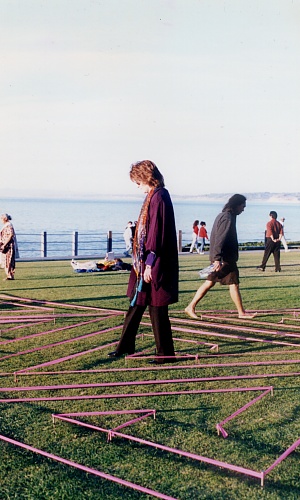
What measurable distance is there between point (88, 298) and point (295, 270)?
30.6 feet

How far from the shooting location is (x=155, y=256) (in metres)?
6.83

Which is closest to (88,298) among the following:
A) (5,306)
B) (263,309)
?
(5,306)

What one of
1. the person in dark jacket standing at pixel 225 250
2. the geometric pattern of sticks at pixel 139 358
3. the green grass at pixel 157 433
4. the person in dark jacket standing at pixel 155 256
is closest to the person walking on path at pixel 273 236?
the geometric pattern of sticks at pixel 139 358

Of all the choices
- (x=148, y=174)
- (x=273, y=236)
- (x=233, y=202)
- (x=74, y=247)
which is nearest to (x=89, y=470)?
(x=148, y=174)

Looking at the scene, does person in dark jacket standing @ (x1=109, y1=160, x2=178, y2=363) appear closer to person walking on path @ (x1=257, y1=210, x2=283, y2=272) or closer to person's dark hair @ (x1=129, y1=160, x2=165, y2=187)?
person's dark hair @ (x1=129, y1=160, x2=165, y2=187)

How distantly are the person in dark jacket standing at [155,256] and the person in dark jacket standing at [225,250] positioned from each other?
8.93 feet

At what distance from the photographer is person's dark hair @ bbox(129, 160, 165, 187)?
6.88 meters

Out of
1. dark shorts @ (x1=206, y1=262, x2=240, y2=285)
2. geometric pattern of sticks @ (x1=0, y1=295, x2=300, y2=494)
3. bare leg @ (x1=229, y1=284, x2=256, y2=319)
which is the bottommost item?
geometric pattern of sticks @ (x1=0, y1=295, x2=300, y2=494)

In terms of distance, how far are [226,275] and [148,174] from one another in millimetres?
3402

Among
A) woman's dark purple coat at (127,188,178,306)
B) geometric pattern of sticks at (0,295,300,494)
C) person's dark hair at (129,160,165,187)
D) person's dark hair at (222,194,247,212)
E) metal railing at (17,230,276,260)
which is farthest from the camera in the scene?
metal railing at (17,230,276,260)

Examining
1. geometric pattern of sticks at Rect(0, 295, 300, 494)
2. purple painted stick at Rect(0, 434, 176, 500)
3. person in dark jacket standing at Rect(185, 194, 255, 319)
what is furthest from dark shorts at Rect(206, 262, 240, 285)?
purple painted stick at Rect(0, 434, 176, 500)

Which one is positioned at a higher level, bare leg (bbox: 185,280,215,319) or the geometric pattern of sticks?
bare leg (bbox: 185,280,215,319)

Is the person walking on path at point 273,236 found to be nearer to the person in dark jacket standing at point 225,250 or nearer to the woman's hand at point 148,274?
the person in dark jacket standing at point 225,250

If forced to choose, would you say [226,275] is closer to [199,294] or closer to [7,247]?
[199,294]
